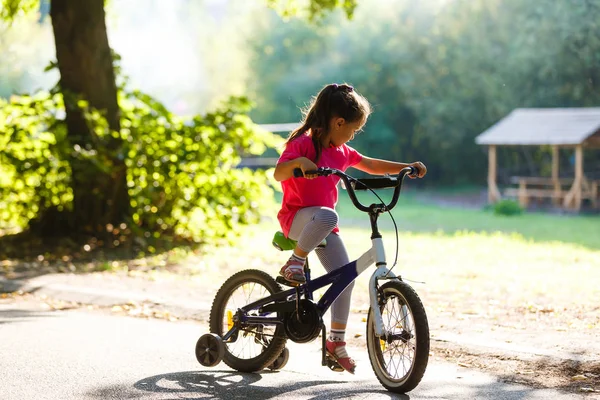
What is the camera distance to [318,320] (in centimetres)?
535

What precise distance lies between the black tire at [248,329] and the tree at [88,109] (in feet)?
21.0

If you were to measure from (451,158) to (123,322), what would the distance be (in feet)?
109

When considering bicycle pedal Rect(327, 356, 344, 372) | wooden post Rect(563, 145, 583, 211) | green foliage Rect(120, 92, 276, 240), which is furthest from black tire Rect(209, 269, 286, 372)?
wooden post Rect(563, 145, 583, 211)

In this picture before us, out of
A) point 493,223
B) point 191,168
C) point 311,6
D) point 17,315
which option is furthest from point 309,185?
point 493,223

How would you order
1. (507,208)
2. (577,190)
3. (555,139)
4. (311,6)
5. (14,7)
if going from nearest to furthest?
(14,7) → (311,6) → (507,208) → (577,190) → (555,139)

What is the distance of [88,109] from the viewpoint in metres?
12.1

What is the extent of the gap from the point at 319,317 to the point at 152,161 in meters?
7.07

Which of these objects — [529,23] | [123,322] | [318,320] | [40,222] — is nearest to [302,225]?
[318,320]

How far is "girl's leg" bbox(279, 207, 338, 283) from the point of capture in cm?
518

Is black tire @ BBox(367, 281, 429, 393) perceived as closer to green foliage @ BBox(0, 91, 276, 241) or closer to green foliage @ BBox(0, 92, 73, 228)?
green foliage @ BBox(0, 91, 276, 241)

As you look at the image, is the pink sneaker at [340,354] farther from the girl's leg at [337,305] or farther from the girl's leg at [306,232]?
the girl's leg at [306,232]

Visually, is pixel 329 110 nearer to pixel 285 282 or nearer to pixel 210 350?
pixel 285 282

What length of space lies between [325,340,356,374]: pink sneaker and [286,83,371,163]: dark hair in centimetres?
102

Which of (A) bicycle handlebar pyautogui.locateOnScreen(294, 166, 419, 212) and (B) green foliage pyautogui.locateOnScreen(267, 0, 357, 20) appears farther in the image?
(B) green foliage pyautogui.locateOnScreen(267, 0, 357, 20)
